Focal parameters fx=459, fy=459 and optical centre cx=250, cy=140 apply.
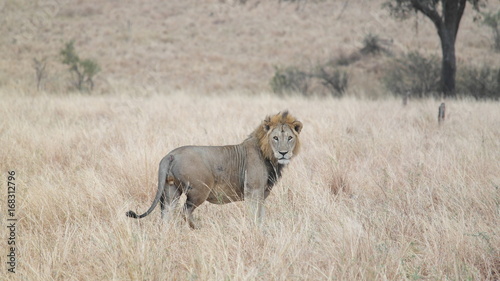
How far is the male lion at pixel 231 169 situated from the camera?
3883 millimetres

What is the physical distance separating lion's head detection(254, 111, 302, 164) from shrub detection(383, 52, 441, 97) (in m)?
13.9

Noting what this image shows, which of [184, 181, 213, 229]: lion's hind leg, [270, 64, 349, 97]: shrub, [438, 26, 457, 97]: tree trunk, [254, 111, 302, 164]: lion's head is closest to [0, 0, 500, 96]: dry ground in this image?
[270, 64, 349, 97]: shrub

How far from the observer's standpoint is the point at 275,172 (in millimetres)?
4383

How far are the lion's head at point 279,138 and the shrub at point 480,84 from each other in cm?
1367

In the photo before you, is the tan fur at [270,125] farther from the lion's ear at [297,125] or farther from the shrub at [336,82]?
the shrub at [336,82]

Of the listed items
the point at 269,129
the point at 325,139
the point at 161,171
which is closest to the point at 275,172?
the point at 269,129

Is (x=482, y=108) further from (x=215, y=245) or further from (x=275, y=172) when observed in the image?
(x=215, y=245)

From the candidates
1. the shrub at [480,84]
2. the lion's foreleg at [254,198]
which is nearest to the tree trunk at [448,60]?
the shrub at [480,84]

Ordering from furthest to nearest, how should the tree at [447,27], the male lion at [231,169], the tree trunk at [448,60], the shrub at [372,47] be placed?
the shrub at [372,47] < the tree trunk at [448,60] < the tree at [447,27] < the male lion at [231,169]

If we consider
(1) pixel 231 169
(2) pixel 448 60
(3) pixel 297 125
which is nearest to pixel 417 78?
(2) pixel 448 60

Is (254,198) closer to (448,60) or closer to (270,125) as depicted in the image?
(270,125)

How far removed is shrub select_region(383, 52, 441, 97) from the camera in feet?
57.6

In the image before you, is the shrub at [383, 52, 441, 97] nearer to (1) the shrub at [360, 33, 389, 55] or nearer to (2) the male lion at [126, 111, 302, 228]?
(1) the shrub at [360, 33, 389, 55]

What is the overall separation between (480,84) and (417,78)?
2.59 m
